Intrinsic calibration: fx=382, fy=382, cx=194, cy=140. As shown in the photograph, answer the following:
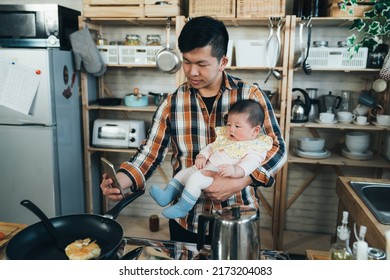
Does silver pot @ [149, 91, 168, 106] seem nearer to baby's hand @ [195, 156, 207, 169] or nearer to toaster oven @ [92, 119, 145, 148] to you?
toaster oven @ [92, 119, 145, 148]

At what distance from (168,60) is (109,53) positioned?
518 mm

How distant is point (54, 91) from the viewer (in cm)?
278

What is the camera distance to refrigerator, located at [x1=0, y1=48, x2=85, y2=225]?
2.74 meters

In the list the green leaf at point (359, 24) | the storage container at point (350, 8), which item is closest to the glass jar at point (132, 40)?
the storage container at point (350, 8)

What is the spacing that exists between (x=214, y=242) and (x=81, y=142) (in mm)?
2424

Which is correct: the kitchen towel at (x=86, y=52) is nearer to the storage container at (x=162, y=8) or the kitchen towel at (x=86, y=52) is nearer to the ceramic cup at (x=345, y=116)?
the storage container at (x=162, y=8)

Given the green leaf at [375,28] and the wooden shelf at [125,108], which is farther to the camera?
the wooden shelf at [125,108]

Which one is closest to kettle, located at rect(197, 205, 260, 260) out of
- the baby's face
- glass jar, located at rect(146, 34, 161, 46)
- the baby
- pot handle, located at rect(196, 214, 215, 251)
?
pot handle, located at rect(196, 214, 215, 251)

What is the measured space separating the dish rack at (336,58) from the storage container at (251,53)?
0.34 metres

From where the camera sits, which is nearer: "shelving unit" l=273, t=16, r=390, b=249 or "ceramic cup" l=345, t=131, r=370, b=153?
"shelving unit" l=273, t=16, r=390, b=249

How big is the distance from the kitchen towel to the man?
1597mm

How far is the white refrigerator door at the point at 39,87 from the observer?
271 centimetres

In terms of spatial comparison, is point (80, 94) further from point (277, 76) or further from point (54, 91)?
point (277, 76)

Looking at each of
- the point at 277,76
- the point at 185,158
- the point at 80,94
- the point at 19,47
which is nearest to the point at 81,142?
the point at 80,94
